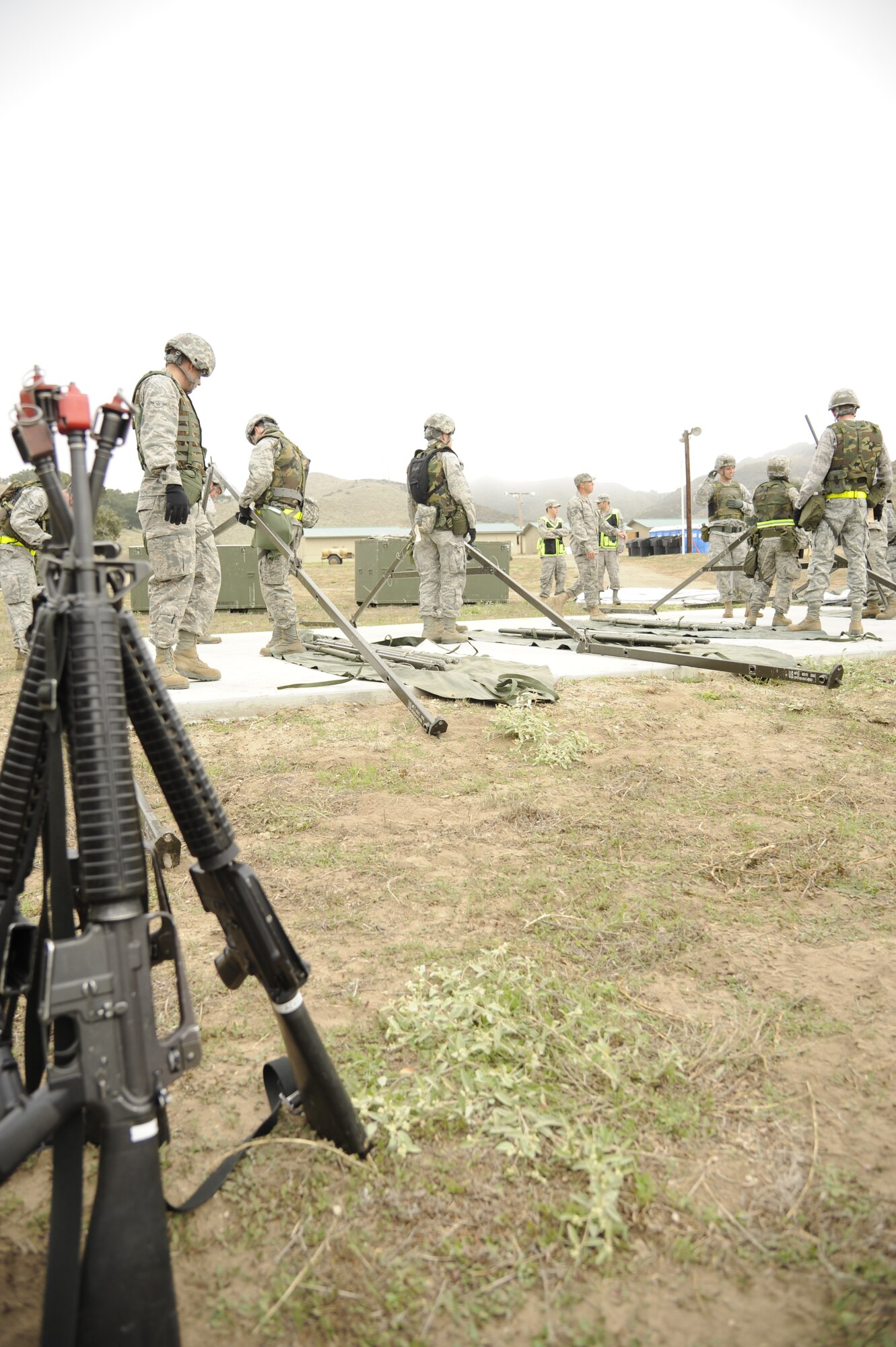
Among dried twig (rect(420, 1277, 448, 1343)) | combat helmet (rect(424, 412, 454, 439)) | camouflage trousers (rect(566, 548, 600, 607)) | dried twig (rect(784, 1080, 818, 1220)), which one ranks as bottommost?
dried twig (rect(420, 1277, 448, 1343))

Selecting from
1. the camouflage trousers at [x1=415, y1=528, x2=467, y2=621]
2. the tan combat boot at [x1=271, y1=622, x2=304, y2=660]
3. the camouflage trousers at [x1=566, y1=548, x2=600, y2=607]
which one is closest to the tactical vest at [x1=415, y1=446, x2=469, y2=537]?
the camouflage trousers at [x1=415, y1=528, x2=467, y2=621]

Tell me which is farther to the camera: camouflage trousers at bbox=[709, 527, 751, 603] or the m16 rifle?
camouflage trousers at bbox=[709, 527, 751, 603]

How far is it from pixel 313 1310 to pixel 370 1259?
12 cm

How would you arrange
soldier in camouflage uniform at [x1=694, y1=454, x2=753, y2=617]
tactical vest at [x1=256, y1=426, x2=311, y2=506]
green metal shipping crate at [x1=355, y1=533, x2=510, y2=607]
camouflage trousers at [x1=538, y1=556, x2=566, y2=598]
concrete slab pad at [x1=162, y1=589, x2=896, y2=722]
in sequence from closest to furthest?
concrete slab pad at [x1=162, y1=589, x2=896, y2=722], tactical vest at [x1=256, y1=426, x2=311, y2=506], soldier in camouflage uniform at [x1=694, y1=454, x2=753, y2=617], camouflage trousers at [x1=538, y1=556, x2=566, y2=598], green metal shipping crate at [x1=355, y1=533, x2=510, y2=607]

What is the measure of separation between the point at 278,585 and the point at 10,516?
270 centimetres

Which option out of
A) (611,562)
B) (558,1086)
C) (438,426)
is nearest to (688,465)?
(611,562)

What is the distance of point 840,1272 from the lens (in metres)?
1.36

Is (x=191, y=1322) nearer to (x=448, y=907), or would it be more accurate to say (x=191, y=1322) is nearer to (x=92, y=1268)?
(x=92, y=1268)

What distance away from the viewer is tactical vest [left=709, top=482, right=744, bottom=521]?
38.3ft

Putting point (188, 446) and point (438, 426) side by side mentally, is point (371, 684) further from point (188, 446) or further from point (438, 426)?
point (438, 426)

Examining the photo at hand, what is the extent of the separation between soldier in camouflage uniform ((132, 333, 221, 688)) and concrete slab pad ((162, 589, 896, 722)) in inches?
14.8

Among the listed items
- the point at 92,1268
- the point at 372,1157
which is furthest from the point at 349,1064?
the point at 92,1268

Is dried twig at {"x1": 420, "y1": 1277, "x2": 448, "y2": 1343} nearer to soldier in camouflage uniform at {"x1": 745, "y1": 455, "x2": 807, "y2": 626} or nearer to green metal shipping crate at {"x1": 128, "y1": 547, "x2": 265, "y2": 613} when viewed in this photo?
soldier in camouflage uniform at {"x1": 745, "y1": 455, "x2": 807, "y2": 626}

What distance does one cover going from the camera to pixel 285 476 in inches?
278
